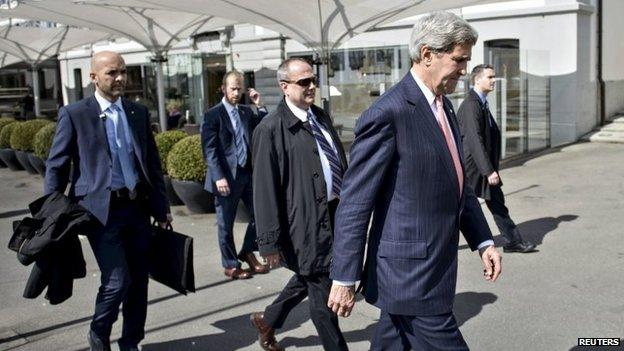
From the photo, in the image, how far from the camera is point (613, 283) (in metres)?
5.67

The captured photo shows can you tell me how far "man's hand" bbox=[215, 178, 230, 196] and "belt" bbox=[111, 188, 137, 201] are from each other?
191 centimetres

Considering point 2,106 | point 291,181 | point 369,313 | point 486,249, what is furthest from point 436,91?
point 2,106

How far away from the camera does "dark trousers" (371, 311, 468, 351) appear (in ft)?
8.86

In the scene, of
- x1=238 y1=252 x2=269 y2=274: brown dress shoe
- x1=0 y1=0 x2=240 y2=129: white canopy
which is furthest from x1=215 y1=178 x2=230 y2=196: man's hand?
x1=0 y1=0 x2=240 y2=129: white canopy

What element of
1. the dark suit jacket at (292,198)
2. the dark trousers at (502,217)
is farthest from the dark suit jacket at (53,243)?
the dark trousers at (502,217)

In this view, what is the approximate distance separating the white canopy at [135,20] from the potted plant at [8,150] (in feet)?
7.80

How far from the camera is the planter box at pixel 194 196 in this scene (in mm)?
9180

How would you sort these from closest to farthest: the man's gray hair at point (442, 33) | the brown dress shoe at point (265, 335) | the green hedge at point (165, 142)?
the man's gray hair at point (442, 33) < the brown dress shoe at point (265, 335) < the green hedge at point (165, 142)

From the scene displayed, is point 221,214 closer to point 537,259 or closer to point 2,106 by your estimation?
point 537,259

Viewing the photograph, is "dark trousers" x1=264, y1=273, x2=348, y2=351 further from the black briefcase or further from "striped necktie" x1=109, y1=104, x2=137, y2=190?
"striped necktie" x1=109, y1=104, x2=137, y2=190

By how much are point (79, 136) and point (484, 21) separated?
1421 centimetres

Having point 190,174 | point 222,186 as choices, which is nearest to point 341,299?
point 222,186

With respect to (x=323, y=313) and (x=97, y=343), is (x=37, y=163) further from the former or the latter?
(x=323, y=313)

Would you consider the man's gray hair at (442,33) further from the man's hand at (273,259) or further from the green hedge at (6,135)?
the green hedge at (6,135)
